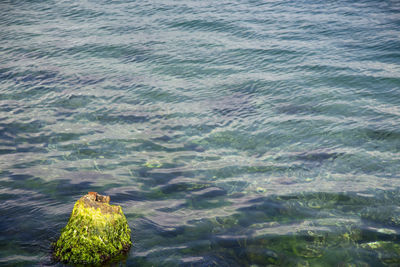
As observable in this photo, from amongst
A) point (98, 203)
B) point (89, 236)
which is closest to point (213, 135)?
point (98, 203)

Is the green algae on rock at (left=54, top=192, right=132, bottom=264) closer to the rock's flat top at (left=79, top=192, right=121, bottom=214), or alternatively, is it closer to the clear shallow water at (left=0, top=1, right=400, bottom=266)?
the rock's flat top at (left=79, top=192, right=121, bottom=214)

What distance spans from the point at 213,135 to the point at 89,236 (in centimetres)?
582

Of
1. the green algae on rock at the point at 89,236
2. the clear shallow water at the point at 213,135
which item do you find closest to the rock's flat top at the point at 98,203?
the green algae on rock at the point at 89,236

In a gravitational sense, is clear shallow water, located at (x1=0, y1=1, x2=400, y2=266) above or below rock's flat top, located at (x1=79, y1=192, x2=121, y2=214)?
below

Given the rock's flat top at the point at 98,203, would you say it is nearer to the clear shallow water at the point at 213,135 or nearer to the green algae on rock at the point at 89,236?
the green algae on rock at the point at 89,236

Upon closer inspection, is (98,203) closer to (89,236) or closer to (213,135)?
(89,236)

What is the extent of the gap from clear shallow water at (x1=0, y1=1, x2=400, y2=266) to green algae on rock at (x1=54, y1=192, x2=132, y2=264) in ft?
1.44

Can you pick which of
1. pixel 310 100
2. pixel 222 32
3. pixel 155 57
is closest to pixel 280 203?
pixel 310 100

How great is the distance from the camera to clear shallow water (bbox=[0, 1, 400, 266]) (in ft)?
21.2

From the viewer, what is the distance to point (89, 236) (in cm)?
543

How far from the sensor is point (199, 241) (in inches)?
251

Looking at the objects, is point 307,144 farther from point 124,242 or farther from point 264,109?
point 124,242

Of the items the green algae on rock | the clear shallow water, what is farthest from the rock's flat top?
the clear shallow water

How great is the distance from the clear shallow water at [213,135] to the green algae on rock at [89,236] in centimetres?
44
